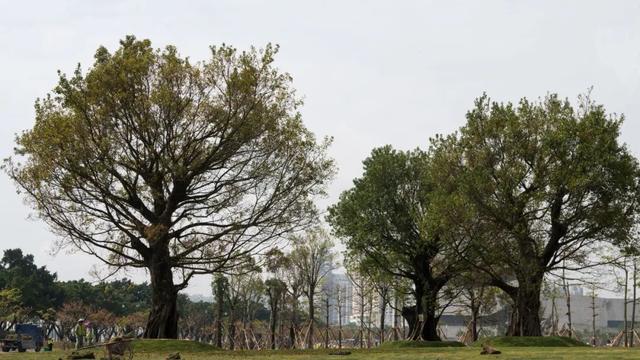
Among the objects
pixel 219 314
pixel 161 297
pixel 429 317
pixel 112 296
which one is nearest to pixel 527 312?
pixel 429 317

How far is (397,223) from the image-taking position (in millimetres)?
48062

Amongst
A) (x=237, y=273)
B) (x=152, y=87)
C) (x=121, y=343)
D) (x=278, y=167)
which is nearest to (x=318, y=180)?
(x=278, y=167)

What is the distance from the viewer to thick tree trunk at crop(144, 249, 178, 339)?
128 ft

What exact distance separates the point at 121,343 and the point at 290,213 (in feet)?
65.2

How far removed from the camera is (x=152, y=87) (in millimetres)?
35469

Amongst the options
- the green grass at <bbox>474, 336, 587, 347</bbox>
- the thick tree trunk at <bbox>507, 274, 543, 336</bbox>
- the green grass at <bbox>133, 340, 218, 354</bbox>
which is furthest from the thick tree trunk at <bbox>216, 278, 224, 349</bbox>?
the green grass at <bbox>474, 336, 587, 347</bbox>

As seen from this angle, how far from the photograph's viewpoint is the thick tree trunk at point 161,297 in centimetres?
3916

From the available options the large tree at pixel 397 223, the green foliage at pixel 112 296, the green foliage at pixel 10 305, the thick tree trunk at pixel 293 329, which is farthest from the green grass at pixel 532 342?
the green foliage at pixel 112 296

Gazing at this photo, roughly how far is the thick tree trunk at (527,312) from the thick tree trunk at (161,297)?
68.4 ft

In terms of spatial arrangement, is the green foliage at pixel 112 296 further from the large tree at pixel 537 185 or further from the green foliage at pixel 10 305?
the large tree at pixel 537 185

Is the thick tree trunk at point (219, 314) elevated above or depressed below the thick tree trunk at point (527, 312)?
below

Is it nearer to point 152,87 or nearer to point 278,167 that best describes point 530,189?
point 278,167

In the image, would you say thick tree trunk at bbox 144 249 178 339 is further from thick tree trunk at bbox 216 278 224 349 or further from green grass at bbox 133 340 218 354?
thick tree trunk at bbox 216 278 224 349

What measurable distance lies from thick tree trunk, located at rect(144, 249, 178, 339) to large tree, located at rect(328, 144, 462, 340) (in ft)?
47.3
